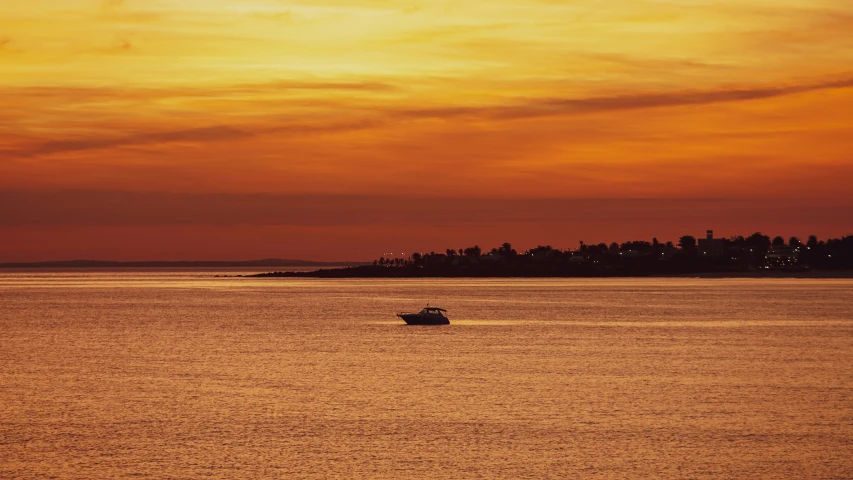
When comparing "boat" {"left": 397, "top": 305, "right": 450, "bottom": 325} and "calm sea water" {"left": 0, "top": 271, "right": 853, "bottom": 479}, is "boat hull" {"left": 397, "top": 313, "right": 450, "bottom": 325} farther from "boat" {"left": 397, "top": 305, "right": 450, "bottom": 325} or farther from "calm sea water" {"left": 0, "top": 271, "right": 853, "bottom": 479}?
"calm sea water" {"left": 0, "top": 271, "right": 853, "bottom": 479}

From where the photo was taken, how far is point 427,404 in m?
56.9

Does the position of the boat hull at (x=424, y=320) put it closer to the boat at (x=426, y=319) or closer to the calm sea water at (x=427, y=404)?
the boat at (x=426, y=319)

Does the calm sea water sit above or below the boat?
below

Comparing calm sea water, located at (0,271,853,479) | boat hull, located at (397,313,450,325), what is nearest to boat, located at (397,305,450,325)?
boat hull, located at (397,313,450,325)

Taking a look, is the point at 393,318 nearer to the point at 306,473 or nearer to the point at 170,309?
the point at 170,309

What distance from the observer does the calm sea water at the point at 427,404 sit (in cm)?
4219

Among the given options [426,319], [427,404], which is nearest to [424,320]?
[426,319]

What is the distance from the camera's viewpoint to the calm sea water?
42188 millimetres

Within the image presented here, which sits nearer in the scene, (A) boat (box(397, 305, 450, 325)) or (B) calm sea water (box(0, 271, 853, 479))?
(B) calm sea water (box(0, 271, 853, 479))

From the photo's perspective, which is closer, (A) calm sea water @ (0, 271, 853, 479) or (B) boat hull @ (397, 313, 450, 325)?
(A) calm sea water @ (0, 271, 853, 479)

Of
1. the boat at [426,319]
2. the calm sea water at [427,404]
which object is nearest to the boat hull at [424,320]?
the boat at [426,319]

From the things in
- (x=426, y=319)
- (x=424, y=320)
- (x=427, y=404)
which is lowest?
(x=427, y=404)

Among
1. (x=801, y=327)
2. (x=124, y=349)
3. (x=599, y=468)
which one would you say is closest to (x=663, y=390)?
(x=599, y=468)

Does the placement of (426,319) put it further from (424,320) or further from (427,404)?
(427,404)
